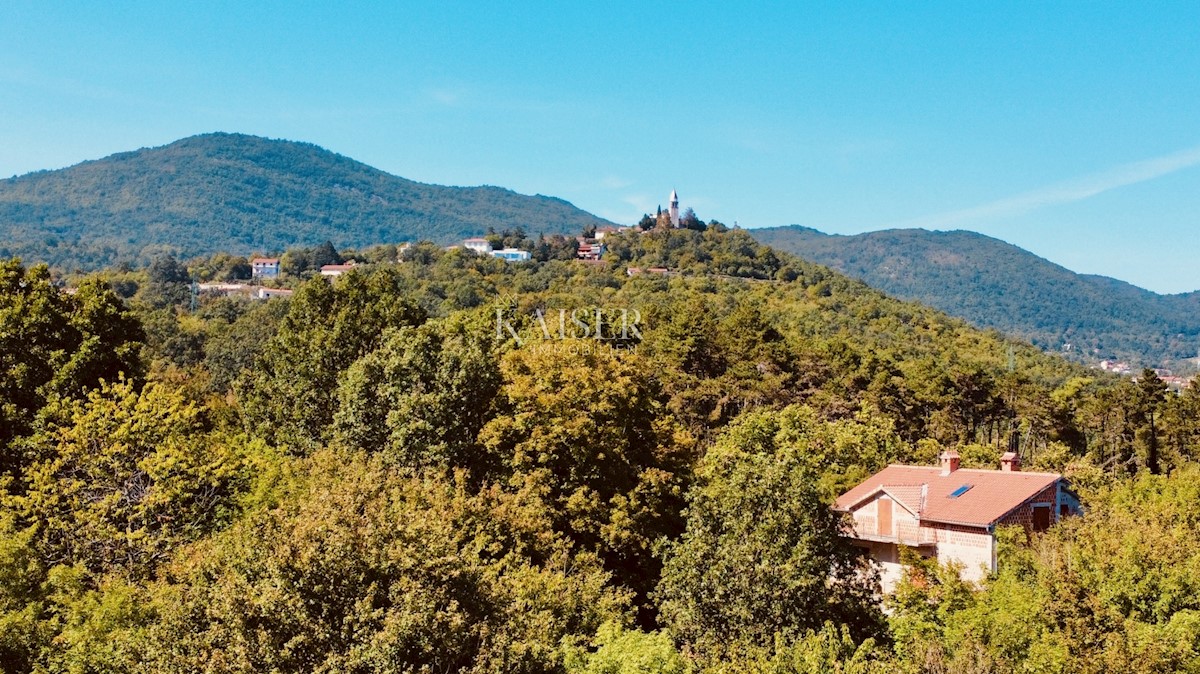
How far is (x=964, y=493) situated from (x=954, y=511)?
1089 millimetres

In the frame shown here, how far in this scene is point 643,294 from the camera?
102000 millimetres

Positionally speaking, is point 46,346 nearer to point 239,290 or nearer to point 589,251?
point 239,290

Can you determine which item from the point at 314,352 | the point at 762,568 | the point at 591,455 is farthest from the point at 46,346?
the point at 762,568

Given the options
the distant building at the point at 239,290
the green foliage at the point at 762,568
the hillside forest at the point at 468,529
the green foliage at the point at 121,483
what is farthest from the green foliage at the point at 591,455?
the distant building at the point at 239,290

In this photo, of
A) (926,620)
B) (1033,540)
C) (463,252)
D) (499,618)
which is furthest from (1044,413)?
(463,252)

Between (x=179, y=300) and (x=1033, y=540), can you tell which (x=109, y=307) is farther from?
(x=179, y=300)

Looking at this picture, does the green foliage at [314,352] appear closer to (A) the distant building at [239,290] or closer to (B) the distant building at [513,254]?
(A) the distant building at [239,290]

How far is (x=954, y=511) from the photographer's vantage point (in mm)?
27188

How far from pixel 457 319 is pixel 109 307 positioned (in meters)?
16.3

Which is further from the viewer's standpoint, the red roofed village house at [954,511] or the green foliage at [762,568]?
the red roofed village house at [954,511]

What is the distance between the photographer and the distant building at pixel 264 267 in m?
162

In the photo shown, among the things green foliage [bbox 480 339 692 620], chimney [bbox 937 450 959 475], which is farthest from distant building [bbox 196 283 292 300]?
chimney [bbox 937 450 959 475]

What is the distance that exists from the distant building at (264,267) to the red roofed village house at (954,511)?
481ft

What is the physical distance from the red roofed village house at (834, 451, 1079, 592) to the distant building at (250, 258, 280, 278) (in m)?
147
